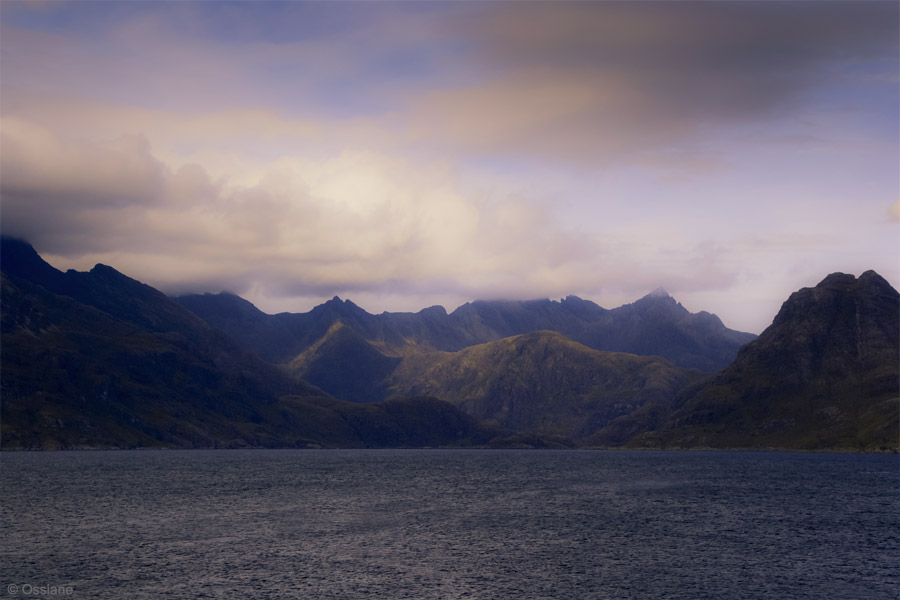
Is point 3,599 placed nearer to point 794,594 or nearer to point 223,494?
point 794,594

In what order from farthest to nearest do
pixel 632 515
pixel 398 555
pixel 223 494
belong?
pixel 223 494
pixel 632 515
pixel 398 555

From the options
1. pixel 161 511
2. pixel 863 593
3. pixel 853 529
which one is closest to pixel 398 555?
pixel 863 593

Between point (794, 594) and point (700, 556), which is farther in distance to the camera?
point (700, 556)

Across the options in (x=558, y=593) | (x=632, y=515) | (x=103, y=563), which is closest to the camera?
(x=558, y=593)

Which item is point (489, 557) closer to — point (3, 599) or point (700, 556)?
point (700, 556)

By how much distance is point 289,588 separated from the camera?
88.6 meters

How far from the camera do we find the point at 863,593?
88.4 meters

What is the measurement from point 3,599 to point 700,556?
9038cm

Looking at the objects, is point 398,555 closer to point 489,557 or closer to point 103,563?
point 489,557

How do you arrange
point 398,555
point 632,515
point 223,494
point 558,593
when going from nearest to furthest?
point 558,593
point 398,555
point 632,515
point 223,494

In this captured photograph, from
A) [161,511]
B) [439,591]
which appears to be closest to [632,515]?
[439,591]

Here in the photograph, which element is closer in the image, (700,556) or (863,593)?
(863,593)

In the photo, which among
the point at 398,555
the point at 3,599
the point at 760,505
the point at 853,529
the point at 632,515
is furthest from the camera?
the point at 760,505

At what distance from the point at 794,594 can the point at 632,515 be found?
68563 mm
